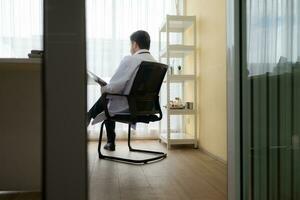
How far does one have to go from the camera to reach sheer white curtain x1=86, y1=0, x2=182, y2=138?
157 inches

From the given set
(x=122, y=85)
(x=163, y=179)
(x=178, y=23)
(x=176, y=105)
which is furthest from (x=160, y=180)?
(x=178, y=23)

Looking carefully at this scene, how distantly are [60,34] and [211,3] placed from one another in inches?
102

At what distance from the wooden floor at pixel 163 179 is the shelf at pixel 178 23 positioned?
4.86ft

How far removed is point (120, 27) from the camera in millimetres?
4070

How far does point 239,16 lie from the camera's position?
1.02m

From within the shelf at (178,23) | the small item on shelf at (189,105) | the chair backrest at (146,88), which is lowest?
the small item on shelf at (189,105)

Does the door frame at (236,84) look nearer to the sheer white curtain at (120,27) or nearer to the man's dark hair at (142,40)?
the man's dark hair at (142,40)

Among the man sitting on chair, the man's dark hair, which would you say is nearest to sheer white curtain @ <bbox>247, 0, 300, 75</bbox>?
the man sitting on chair

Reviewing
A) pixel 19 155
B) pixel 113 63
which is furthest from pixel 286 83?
pixel 113 63

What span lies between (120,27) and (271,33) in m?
3.13

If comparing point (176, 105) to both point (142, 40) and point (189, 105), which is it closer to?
point (189, 105)

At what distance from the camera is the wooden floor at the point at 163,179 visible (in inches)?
68.1

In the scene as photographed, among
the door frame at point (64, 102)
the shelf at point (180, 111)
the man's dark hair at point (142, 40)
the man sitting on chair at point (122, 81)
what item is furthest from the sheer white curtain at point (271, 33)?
the shelf at point (180, 111)

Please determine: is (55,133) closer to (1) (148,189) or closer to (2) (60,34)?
(2) (60,34)
